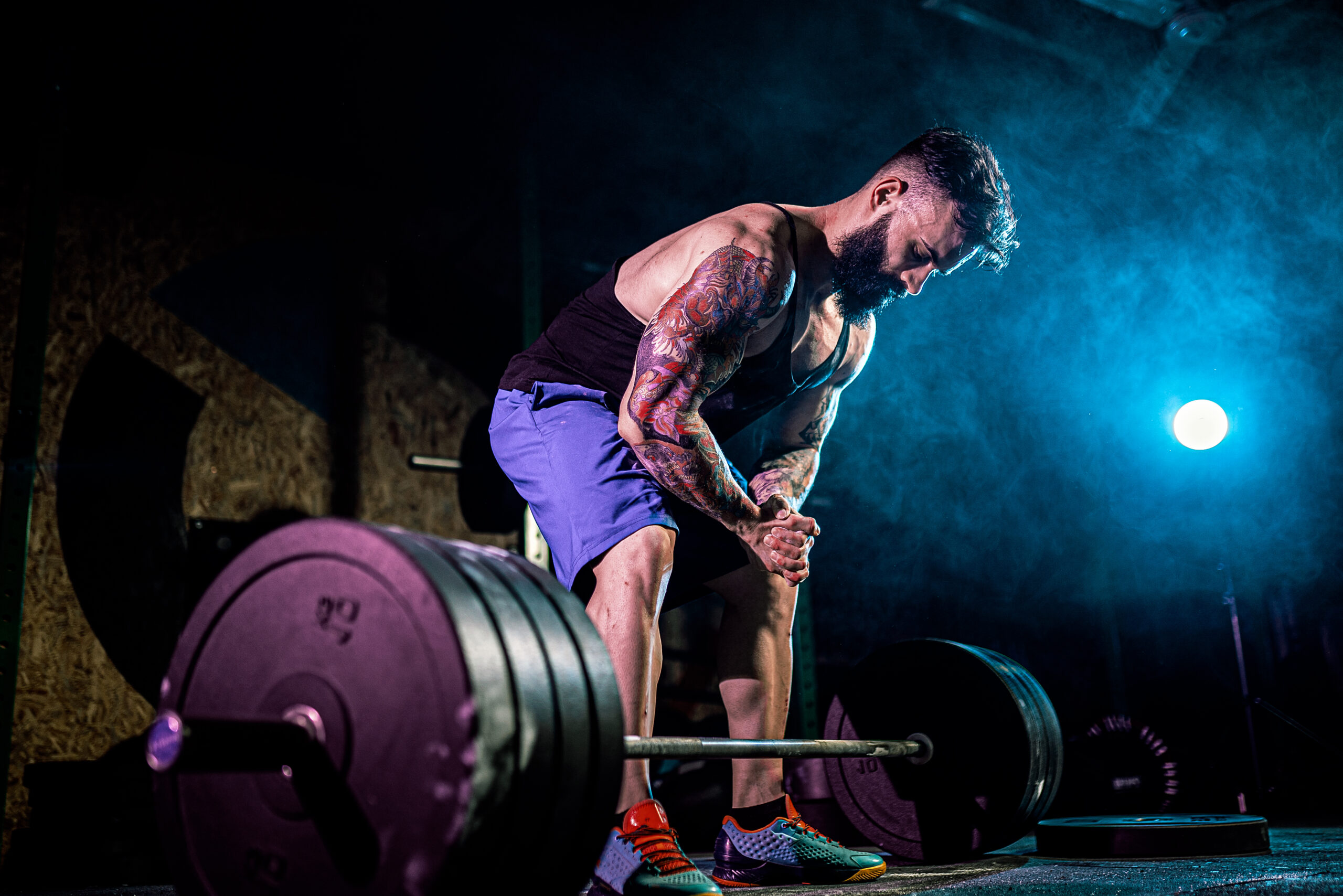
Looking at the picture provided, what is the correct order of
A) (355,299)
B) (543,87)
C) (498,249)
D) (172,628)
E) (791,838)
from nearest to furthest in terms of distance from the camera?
(791,838) → (172,628) → (543,87) → (355,299) → (498,249)

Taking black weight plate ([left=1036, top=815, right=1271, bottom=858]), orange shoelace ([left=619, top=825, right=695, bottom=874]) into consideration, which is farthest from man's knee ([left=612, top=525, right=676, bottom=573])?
black weight plate ([left=1036, top=815, right=1271, bottom=858])

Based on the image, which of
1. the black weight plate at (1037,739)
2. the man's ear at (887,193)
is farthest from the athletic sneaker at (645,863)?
the man's ear at (887,193)

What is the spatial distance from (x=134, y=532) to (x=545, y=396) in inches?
62.9

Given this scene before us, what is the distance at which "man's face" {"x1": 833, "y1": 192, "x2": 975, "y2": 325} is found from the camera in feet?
5.65

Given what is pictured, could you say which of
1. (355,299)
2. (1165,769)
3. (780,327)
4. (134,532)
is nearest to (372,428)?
(355,299)

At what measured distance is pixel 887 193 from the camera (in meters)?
1.74

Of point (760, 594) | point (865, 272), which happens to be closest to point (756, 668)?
point (760, 594)

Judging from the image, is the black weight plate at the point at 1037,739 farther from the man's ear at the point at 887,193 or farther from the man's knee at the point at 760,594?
the man's ear at the point at 887,193

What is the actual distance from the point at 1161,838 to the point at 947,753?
1.31 feet

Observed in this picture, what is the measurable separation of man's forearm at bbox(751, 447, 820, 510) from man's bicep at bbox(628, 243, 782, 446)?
47 centimetres

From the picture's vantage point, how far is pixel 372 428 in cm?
306

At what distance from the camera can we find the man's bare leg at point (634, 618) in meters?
1.39

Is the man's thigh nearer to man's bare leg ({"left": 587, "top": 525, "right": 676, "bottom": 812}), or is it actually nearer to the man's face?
man's bare leg ({"left": 587, "top": 525, "right": 676, "bottom": 812})

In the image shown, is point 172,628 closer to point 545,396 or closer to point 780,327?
point 545,396
